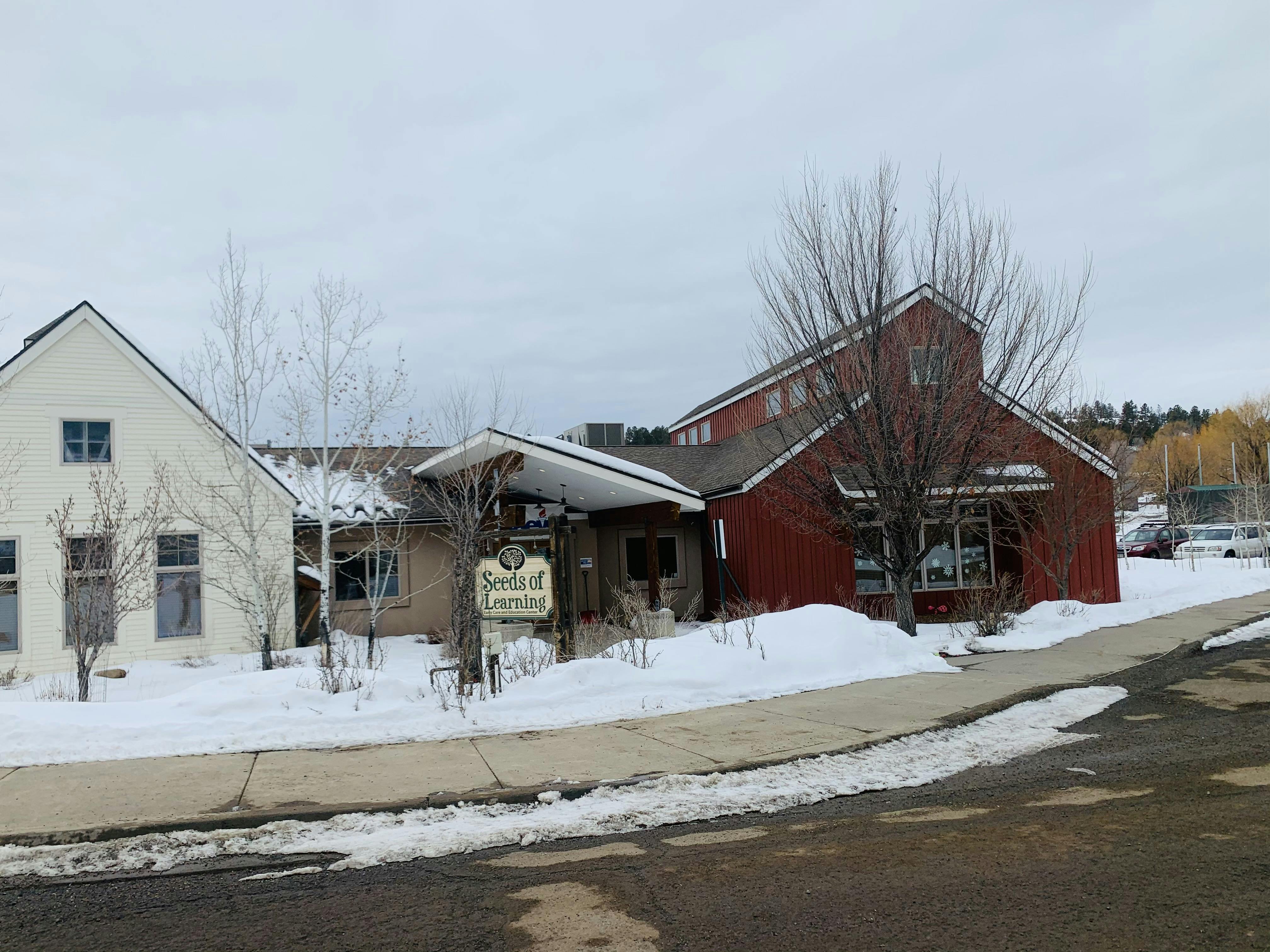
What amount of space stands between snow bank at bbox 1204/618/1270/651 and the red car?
2896 centimetres

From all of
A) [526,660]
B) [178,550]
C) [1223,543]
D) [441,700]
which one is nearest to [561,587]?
[526,660]

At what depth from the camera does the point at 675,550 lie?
22.2m

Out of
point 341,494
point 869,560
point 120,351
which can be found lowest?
point 869,560

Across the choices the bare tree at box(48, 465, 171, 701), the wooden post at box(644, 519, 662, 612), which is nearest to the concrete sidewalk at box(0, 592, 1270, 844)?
the bare tree at box(48, 465, 171, 701)

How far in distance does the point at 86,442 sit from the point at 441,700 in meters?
11.3

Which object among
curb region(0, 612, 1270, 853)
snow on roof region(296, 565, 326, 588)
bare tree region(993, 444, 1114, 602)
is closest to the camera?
curb region(0, 612, 1270, 853)

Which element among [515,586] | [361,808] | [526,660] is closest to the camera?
[361,808]

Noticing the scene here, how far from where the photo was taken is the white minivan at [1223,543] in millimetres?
35969

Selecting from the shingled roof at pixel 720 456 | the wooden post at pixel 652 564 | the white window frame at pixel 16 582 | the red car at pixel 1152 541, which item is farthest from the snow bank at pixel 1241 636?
the red car at pixel 1152 541

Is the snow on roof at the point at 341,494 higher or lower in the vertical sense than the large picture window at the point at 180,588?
higher

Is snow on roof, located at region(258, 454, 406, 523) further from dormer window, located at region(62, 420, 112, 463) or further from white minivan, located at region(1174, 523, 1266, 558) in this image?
white minivan, located at region(1174, 523, 1266, 558)

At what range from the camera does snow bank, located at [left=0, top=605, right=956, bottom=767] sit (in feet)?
26.8

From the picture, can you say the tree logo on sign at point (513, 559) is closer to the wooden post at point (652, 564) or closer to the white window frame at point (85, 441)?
the wooden post at point (652, 564)

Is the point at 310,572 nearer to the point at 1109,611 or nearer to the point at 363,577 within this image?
the point at 363,577
